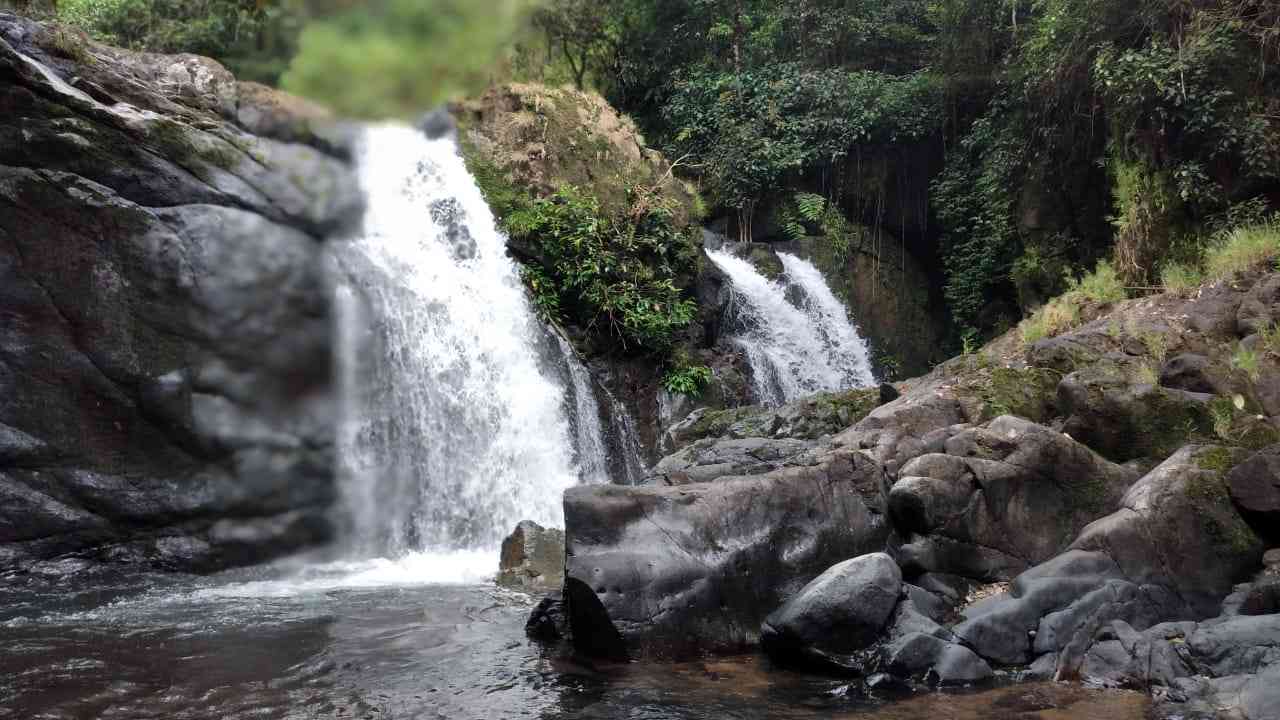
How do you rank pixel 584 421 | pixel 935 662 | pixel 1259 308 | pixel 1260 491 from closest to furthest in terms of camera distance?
pixel 935 662 < pixel 1260 491 < pixel 1259 308 < pixel 584 421

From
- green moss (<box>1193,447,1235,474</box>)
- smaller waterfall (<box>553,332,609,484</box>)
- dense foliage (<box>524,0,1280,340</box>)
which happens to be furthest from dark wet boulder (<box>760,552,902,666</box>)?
dense foliage (<box>524,0,1280,340</box>)

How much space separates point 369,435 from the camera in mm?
12477

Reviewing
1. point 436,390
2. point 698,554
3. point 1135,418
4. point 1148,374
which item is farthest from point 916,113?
point 698,554

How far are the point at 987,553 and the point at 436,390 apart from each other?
26.8 ft

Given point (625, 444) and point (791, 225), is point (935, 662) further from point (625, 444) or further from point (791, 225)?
point (791, 225)

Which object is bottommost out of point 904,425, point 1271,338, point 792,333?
point 904,425

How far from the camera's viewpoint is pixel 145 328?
11180 millimetres

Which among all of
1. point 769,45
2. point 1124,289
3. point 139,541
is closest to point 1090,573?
point 1124,289

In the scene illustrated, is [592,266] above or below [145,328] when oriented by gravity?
above

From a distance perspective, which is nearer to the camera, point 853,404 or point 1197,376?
point 1197,376

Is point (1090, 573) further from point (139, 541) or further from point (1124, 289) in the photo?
point (139, 541)

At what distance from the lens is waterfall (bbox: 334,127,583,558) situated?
12.3m

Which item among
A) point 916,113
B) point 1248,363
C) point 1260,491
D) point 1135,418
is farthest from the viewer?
point 916,113

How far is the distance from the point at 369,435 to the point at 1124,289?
10.8 meters
